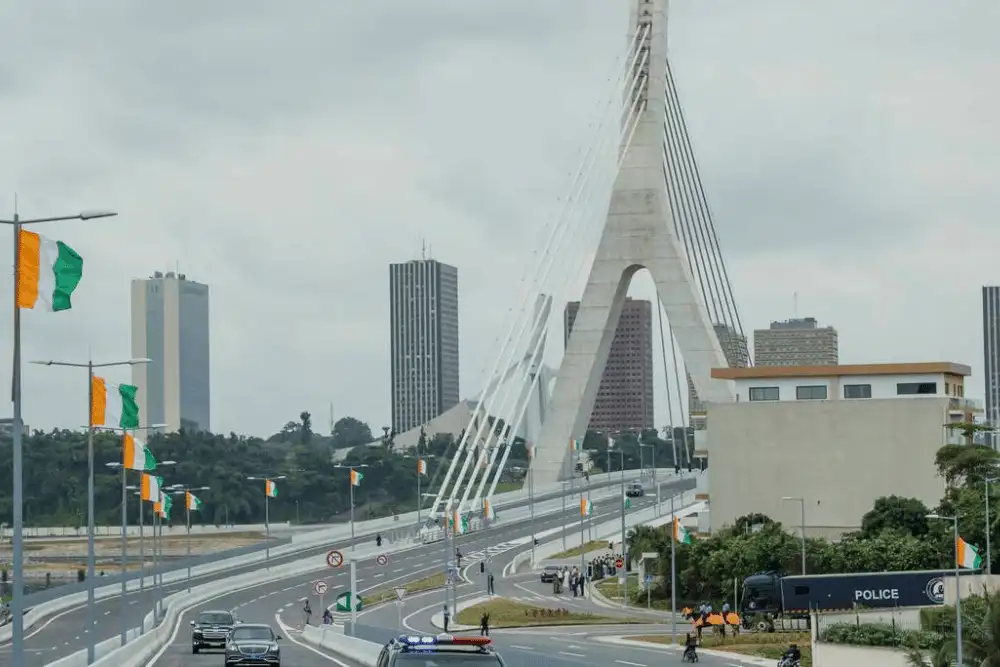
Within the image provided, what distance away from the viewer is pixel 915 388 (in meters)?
107

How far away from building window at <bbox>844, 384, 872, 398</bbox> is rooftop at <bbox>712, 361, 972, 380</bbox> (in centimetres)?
92

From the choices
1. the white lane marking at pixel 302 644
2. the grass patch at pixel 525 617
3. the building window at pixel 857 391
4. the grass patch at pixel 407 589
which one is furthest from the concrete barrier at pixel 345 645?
the building window at pixel 857 391

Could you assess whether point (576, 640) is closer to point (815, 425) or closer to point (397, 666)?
point (815, 425)

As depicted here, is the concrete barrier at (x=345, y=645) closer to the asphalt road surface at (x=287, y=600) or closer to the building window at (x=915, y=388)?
the asphalt road surface at (x=287, y=600)

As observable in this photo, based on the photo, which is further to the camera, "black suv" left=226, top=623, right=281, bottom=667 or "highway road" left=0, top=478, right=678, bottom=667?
"highway road" left=0, top=478, right=678, bottom=667

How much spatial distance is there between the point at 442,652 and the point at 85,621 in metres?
Answer: 76.8

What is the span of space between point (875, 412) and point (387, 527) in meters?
60.9

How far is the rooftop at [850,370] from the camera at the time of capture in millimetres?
106625

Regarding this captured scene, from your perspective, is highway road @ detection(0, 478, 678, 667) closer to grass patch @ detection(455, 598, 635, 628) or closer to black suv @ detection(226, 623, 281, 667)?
black suv @ detection(226, 623, 281, 667)

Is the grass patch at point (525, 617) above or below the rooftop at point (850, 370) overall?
below

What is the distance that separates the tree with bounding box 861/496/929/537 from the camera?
9175 cm

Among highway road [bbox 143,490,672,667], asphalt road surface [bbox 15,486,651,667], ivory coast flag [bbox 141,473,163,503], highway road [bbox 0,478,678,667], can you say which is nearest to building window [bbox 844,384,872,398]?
highway road [bbox 143,490,672,667]

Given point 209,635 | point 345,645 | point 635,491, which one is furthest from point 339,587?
point 345,645

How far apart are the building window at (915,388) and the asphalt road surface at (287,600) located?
111 ft
